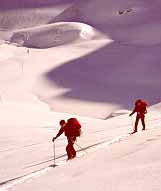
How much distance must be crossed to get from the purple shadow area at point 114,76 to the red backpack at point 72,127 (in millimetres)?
30801

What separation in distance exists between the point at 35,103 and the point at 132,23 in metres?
54.1

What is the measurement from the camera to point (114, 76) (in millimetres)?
56156

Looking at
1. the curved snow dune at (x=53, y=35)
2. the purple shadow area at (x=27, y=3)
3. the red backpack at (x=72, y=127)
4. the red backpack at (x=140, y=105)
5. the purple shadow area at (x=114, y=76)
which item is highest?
the purple shadow area at (x=27, y=3)

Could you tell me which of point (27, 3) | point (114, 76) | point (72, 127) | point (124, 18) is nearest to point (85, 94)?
point (114, 76)

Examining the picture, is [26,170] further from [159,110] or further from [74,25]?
[74,25]

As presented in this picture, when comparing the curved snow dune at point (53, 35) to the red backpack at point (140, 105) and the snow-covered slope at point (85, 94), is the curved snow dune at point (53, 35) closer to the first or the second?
the snow-covered slope at point (85, 94)

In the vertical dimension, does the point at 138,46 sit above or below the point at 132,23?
below

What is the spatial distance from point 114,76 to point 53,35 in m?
34.4

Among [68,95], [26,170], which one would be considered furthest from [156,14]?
[26,170]

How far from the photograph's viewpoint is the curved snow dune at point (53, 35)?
276 ft

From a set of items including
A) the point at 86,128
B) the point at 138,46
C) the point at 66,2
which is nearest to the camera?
the point at 86,128

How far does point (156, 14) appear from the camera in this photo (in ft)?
308

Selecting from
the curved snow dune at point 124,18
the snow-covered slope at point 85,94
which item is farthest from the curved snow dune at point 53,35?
the curved snow dune at point 124,18

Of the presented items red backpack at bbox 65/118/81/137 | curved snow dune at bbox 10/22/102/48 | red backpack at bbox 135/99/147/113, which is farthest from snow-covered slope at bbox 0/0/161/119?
red backpack at bbox 65/118/81/137
